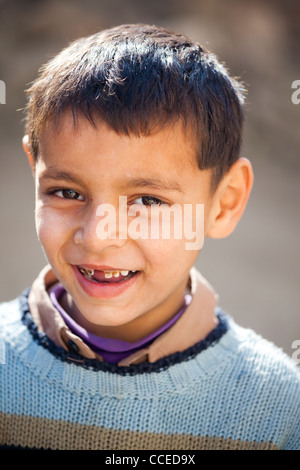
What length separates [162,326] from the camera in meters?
1.44

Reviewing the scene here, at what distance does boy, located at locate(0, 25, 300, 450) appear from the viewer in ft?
3.85

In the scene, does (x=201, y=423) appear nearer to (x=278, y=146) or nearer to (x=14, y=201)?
(x=14, y=201)

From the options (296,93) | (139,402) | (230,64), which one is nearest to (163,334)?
(139,402)

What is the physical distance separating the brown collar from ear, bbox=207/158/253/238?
0.16 metres

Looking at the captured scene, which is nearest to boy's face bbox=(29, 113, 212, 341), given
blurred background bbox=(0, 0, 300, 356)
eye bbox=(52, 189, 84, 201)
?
eye bbox=(52, 189, 84, 201)

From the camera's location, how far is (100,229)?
3.79 feet

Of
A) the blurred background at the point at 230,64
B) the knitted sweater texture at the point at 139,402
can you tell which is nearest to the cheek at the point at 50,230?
the knitted sweater texture at the point at 139,402

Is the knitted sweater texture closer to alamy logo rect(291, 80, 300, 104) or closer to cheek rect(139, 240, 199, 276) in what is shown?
cheek rect(139, 240, 199, 276)

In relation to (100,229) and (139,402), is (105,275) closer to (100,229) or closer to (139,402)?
(100,229)

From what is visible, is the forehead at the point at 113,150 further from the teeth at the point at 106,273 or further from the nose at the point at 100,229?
the teeth at the point at 106,273

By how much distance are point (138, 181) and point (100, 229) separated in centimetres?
12

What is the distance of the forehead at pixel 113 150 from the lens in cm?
115

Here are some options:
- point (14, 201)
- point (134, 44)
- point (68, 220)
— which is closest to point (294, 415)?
point (68, 220)

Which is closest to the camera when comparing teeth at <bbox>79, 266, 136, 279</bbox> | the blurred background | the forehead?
the forehead
